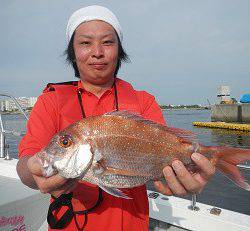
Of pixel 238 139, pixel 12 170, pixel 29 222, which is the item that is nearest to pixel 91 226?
pixel 29 222

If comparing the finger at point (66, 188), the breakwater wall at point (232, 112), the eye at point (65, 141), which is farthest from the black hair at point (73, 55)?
the breakwater wall at point (232, 112)

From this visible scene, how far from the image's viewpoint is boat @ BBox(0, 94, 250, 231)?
12.9 ft

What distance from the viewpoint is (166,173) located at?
2457 millimetres

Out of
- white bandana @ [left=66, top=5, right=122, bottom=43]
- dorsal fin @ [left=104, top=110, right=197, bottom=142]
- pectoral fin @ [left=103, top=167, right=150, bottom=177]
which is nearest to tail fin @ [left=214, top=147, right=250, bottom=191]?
dorsal fin @ [left=104, top=110, right=197, bottom=142]

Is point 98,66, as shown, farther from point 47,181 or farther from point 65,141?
point 47,181

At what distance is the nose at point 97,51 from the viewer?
104 inches

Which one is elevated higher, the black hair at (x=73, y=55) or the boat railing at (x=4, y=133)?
the black hair at (x=73, y=55)

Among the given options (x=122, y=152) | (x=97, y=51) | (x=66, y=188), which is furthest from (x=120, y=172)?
(x=97, y=51)

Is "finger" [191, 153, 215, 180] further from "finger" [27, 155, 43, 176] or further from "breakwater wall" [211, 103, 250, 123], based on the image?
"breakwater wall" [211, 103, 250, 123]

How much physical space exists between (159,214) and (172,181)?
2164 millimetres

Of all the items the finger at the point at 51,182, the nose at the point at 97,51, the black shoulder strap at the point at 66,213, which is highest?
the nose at the point at 97,51

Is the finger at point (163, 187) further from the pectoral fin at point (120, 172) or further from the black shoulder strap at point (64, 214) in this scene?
the black shoulder strap at point (64, 214)

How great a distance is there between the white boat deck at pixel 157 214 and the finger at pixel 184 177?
1.71 meters

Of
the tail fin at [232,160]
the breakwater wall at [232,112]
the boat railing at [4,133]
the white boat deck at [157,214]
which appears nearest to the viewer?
the tail fin at [232,160]
